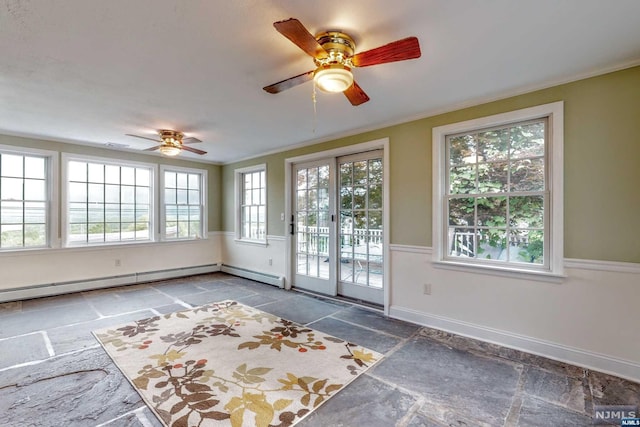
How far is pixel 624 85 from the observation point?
2.33 meters

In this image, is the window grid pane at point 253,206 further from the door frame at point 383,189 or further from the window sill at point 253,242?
the door frame at point 383,189

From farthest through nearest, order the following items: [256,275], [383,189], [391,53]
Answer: [256,275] → [383,189] → [391,53]

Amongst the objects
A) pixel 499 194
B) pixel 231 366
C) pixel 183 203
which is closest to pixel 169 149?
pixel 183 203

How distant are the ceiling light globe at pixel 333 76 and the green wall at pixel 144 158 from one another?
471cm

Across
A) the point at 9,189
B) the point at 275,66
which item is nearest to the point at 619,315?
the point at 275,66

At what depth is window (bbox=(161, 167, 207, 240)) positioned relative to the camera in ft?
19.0

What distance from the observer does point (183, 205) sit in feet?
19.8

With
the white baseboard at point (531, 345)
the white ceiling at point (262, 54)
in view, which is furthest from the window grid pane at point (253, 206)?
the white baseboard at point (531, 345)

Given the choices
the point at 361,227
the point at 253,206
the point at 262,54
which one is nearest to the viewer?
the point at 262,54

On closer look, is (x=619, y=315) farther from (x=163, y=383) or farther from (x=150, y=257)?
(x=150, y=257)

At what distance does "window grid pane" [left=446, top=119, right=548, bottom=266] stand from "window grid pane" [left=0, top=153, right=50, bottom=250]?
5.88 metres

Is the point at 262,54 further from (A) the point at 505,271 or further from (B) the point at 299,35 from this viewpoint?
(A) the point at 505,271

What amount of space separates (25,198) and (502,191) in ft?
21.1

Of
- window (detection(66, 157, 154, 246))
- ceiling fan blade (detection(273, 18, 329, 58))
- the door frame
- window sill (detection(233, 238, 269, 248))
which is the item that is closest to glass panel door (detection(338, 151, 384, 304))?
the door frame
